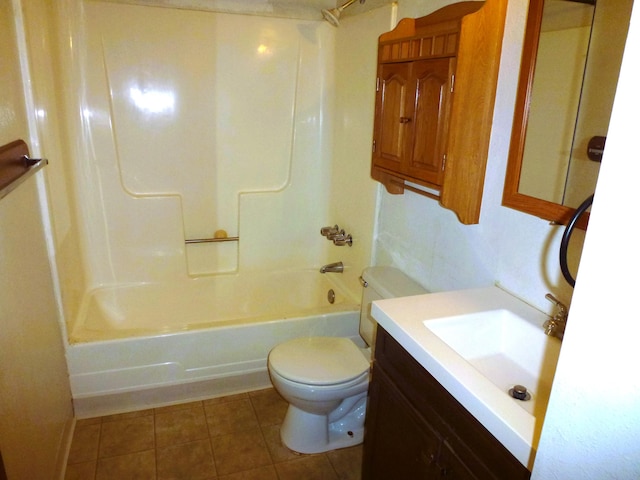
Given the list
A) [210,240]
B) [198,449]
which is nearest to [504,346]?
[198,449]

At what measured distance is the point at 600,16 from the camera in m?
1.17

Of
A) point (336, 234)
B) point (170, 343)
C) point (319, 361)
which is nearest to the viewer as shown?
point (319, 361)

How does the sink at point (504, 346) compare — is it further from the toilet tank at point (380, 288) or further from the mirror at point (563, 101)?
the toilet tank at point (380, 288)

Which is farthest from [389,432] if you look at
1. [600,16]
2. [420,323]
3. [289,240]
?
[289,240]

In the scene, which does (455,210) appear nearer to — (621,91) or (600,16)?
(600,16)

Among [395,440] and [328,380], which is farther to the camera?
[328,380]

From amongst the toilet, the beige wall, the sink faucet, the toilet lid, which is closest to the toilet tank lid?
the toilet

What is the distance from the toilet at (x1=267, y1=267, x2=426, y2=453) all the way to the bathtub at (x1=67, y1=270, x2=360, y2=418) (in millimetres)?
309

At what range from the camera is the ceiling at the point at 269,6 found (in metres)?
2.45

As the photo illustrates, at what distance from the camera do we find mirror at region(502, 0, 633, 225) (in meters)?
1.17

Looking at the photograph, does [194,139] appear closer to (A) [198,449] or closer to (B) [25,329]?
(B) [25,329]

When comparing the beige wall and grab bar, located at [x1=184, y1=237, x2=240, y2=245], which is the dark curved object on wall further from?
grab bar, located at [x1=184, y1=237, x2=240, y2=245]

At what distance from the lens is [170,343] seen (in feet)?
7.26

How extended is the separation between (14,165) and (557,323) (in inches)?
66.9
